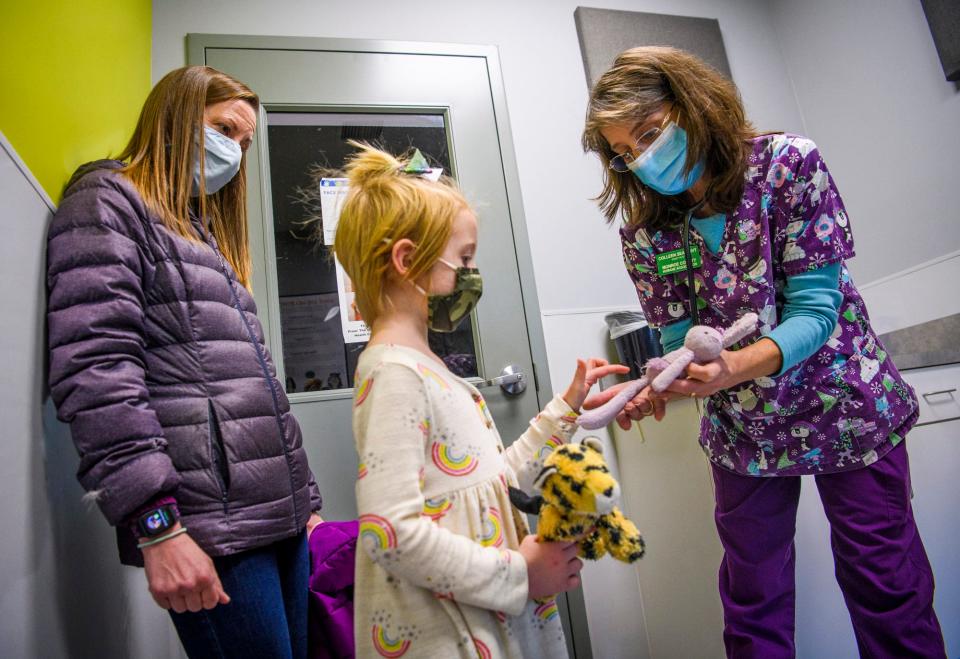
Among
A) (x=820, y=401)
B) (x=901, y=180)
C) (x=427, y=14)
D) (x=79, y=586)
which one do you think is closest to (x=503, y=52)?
(x=427, y=14)

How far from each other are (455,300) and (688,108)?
59 cm

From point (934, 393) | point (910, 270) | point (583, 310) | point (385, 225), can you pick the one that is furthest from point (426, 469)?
point (910, 270)

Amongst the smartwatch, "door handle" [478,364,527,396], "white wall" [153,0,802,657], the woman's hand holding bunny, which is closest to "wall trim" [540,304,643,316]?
"white wall" [153,0,802,657]

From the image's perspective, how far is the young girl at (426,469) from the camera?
63cm

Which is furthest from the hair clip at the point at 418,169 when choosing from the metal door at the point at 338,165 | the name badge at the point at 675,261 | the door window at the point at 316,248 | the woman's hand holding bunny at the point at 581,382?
the door window at the point at 316,248

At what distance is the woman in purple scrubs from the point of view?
3.05 ft

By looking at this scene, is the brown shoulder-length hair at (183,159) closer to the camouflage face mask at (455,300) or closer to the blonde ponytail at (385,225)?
the blonde ponytail at (385,225)

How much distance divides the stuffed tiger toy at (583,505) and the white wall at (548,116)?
3.88ft

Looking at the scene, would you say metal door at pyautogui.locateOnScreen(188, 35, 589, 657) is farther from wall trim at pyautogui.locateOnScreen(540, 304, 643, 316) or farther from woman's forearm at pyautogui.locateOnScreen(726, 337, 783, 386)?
woman's forearm at pyautogui.locateOnScreen(726, 337, 783, 386)

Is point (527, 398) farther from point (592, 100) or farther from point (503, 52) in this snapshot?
point (503, 52)

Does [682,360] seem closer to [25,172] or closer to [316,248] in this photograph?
[25,172]

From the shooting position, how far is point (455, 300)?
0.82 m

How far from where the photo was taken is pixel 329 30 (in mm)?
1965

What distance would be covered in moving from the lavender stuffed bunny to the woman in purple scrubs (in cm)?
3
